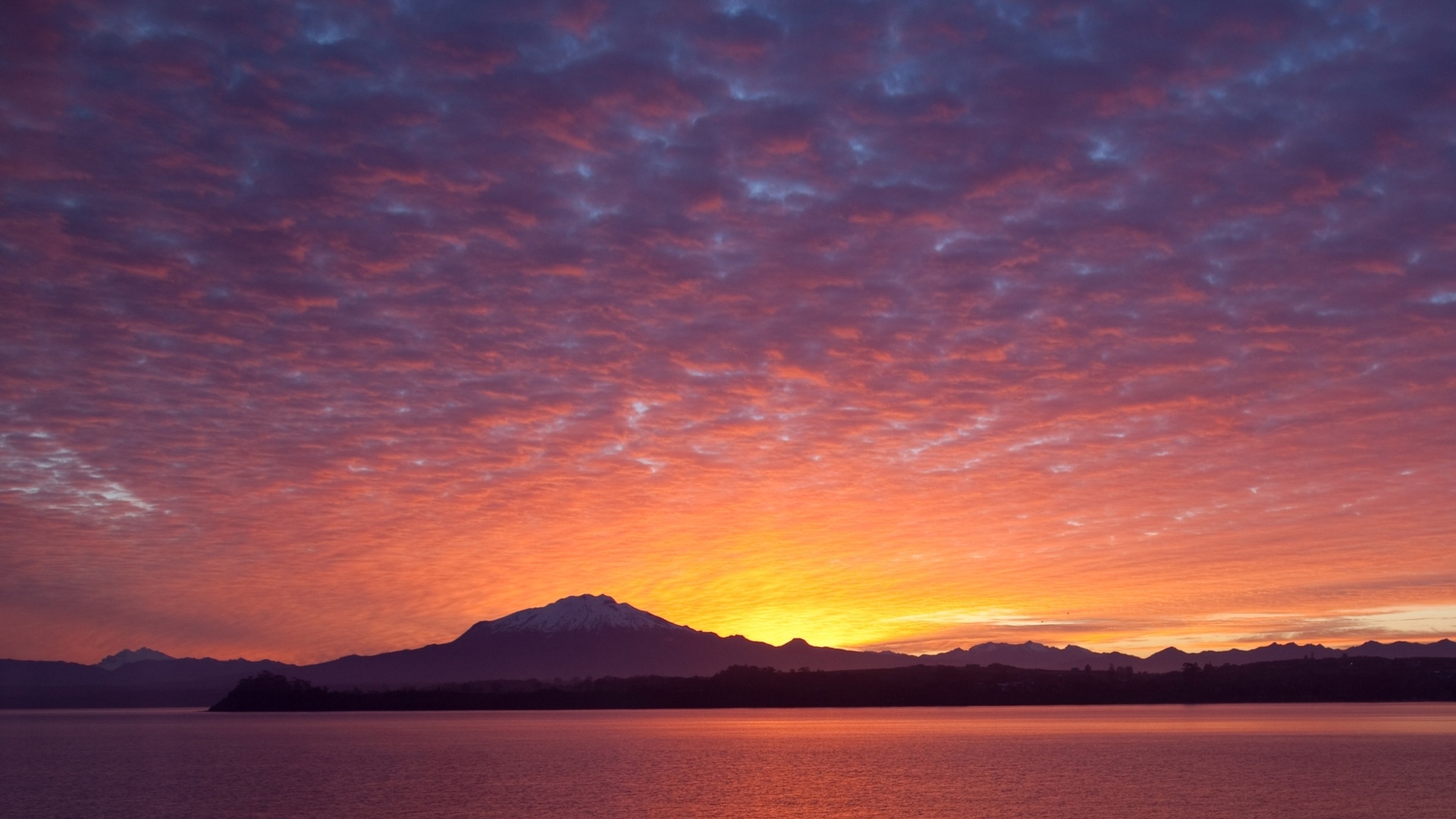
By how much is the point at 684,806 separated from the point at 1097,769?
40107 mm

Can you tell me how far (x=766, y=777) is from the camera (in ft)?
293

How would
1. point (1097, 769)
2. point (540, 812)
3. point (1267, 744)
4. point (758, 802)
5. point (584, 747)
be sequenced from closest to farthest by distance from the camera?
point (540, 812), point (758, 802), point (1097, 769), point (1267, 744), point (584, 747)

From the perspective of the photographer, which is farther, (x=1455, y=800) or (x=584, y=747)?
(x=584, y=747)

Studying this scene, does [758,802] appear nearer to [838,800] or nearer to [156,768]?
[838,800]

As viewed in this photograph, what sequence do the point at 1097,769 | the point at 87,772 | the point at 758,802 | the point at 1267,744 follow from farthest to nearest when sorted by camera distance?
the point at 1267,744 → the point at 87,772 → the point at 1097,769 → the point at 758,802

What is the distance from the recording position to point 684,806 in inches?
2665

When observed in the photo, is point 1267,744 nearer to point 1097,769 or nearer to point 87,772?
point 1097,769

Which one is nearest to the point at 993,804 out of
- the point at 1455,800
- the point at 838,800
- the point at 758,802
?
the point at 838,800

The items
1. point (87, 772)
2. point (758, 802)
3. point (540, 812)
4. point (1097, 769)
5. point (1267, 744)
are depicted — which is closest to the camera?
point (540, 812)

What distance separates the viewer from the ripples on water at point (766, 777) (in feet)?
214

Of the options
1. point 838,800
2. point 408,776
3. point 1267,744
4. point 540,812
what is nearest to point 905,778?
point 838,800

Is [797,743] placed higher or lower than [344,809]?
higher

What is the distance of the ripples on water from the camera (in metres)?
65.3

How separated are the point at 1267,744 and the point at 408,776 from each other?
90797 millimetres
